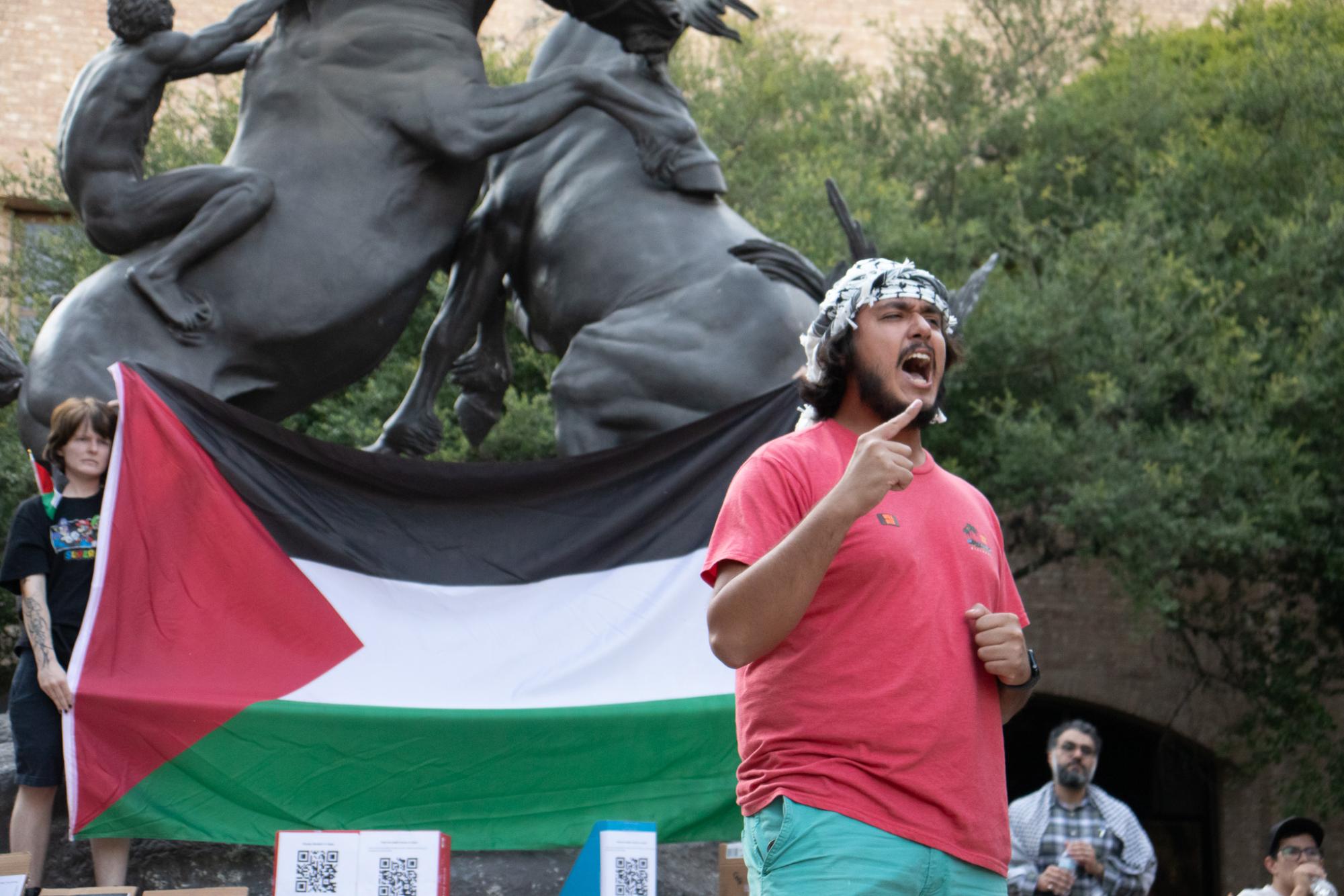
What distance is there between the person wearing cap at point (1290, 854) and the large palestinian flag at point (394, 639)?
2.68m

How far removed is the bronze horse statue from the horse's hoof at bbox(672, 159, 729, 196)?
51mm

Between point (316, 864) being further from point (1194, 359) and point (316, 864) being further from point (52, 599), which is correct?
point (1194, 359)

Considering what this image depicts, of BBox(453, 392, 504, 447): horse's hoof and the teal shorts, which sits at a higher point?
BBox(453, 392, 504, 447): horse's hoof

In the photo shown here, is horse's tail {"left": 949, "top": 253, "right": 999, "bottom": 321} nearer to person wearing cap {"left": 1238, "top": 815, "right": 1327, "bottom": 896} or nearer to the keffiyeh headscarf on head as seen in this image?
person wearing cap {"left": 1238, "top": 815, "right": 1327, "bottom": 896}

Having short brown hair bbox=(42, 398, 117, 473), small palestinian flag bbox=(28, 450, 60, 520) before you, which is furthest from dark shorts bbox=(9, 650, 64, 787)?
short brown hair bbox=(42, 398, 117, 473)

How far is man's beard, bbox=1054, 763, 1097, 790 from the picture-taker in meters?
6.68

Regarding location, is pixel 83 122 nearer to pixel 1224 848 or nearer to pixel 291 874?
pixel 291 874

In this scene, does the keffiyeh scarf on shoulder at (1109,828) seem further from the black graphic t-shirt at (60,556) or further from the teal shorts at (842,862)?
the teal shorts at (842,862)

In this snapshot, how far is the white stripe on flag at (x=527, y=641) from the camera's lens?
4914 millimetres

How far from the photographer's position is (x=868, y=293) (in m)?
2.80

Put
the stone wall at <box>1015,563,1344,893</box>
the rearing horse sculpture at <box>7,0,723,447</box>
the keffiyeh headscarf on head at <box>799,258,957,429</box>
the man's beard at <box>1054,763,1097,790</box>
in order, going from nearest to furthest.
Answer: the keffiyeh headscarf on head at <box>799,258,957,429</box> → the rearing horse sculpture at <box>7,0,723,447</box> → the man's beard at <box>1054,763,1097,790</box> → the stone wall at <box>1015,563,1344,893</box>

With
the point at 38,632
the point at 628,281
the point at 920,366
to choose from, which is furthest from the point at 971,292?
the point at 38,632

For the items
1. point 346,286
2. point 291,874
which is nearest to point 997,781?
point 291,874

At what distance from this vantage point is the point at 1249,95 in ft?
51.6
